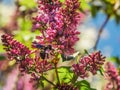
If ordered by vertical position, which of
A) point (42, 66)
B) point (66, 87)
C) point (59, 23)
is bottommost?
point (66, 87)

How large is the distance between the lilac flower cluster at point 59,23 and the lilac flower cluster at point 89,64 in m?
0.10

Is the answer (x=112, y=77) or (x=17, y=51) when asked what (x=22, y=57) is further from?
(x=112, y=77)

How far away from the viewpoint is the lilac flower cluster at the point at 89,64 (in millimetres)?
2377

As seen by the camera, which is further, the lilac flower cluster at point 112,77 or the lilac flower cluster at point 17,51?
the lilac flower cluster at point 112,77

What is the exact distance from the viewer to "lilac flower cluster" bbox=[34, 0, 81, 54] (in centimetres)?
→ 241

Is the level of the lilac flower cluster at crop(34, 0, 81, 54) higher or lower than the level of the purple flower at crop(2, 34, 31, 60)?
higher

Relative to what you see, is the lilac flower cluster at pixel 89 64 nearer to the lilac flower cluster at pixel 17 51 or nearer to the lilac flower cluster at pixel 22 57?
the lilac flower cluster at pixel 22 57

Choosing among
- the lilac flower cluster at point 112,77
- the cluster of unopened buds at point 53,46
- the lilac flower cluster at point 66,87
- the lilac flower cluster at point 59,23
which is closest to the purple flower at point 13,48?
the cluster of unopened buds at point 53,46

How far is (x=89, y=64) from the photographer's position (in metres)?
2.40

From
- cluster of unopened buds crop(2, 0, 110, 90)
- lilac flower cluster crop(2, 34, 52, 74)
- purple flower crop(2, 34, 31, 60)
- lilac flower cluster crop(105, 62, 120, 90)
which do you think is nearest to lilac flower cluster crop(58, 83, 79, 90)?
cluster of unopened buds crop(2, 0, 110, 90)

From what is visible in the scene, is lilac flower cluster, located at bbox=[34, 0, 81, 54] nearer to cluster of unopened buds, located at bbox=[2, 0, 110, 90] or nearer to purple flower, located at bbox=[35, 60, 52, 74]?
cluster of unopened buds, located at bbox=[2, 0, 110, 90]

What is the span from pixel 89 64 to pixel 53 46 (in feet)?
0.71

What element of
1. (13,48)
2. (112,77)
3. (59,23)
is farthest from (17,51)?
(112,77)

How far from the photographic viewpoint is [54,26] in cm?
241
